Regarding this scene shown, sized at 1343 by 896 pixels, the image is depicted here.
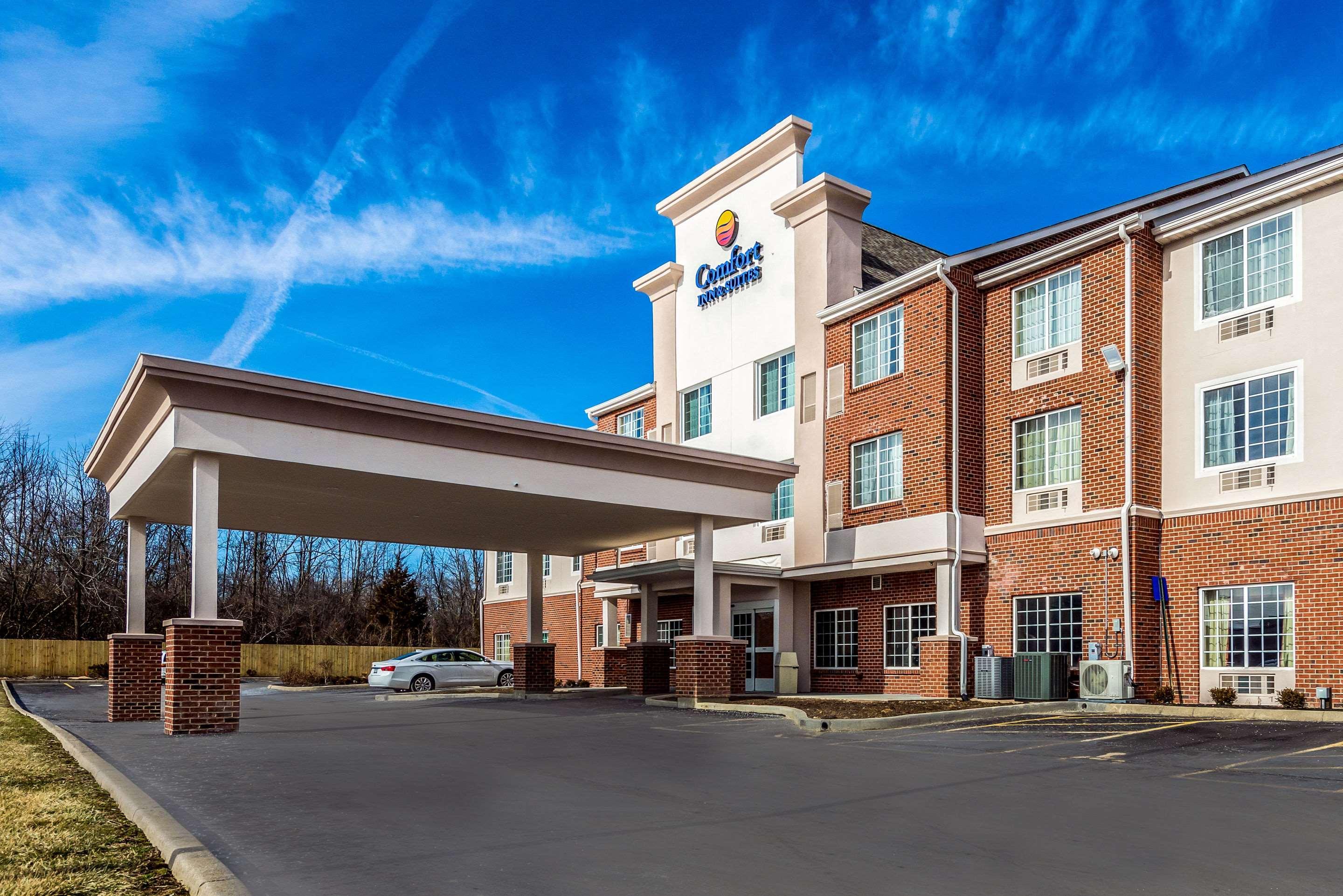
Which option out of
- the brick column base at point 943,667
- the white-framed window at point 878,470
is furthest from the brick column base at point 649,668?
the brick column base at point 943,667

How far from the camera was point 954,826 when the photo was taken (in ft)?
26.6

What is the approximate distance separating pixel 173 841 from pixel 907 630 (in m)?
20.3

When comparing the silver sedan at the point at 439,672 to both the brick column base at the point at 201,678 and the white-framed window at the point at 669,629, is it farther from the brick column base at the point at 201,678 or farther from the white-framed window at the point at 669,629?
the brick column base at the point at 201,678

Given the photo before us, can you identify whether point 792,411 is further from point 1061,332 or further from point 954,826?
point 954,826

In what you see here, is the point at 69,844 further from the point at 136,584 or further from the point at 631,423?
the point at 631,423

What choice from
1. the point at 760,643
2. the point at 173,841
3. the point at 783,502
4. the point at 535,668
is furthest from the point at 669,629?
the point at 173,841

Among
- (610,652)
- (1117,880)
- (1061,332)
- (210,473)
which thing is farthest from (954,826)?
(610,652)

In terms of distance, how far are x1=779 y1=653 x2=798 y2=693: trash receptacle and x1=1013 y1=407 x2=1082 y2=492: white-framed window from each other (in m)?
7.17

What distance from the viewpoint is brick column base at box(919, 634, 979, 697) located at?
2266 cm

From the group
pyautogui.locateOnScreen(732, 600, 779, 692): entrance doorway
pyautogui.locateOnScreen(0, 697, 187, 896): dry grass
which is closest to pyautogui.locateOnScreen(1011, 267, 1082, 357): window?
pyautogui.locateOnScreen(732, 600, 779, 692): entrance doorway

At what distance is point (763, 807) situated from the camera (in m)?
8.84

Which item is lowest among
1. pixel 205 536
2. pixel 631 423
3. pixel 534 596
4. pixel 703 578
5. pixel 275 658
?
pixel 275 658

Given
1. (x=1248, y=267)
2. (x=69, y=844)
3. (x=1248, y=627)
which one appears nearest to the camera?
(x=69, y=844)

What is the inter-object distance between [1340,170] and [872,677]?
552 inches
